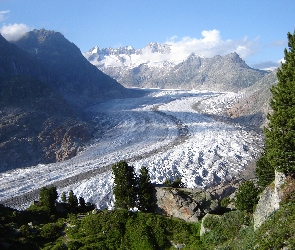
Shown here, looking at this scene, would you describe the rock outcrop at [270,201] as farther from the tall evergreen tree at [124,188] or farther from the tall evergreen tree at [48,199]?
the tall evergreen tree at [48,199]

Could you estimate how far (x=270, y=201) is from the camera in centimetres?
2042

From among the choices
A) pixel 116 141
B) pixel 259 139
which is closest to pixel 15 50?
pixel 116 141

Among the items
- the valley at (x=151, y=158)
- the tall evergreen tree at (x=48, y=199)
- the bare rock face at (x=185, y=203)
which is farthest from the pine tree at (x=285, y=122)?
the valley at (x=151, y=158)

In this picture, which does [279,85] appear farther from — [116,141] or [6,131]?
[6,131]

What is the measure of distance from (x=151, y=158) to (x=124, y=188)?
41.9 m

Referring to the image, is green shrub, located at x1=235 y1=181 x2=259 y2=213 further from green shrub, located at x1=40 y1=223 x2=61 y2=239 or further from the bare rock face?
green shrub, located at x1=40 y1=223 x2=61 y2=239

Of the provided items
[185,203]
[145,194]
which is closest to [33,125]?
[145,194]

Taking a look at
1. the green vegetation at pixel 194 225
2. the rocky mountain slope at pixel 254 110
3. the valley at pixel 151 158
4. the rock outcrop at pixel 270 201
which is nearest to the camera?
the green vegetation at pixel 194 225

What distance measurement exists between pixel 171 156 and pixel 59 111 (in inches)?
2334

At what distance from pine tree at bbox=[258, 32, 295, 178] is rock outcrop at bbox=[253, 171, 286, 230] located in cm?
79

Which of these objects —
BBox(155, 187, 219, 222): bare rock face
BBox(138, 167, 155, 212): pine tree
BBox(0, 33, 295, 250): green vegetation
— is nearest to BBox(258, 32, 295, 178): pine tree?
BBox(0, 33, 295, 250): green vegetation

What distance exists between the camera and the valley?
62.1 meters

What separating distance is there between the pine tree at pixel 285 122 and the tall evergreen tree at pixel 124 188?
53.4 ft

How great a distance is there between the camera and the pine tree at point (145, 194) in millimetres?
32184
